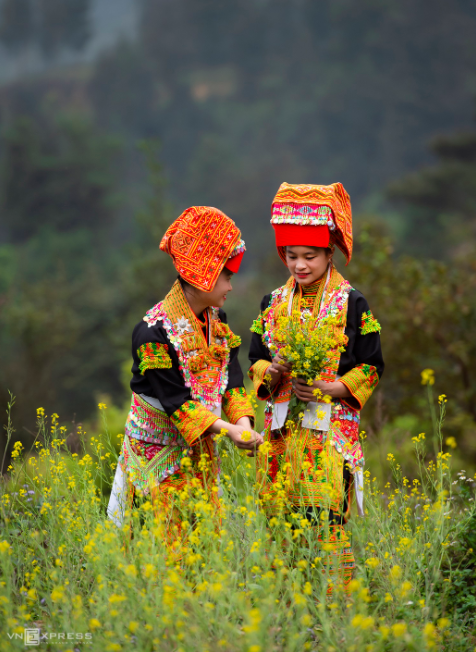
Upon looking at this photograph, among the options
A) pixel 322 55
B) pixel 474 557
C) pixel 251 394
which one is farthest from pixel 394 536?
pixel 322 55

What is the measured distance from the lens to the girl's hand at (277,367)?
10.4 feet

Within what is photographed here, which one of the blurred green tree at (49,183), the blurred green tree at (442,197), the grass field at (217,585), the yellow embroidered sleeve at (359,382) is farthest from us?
the blurred green tree at (49,183)

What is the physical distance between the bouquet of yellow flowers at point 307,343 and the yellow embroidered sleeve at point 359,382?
0.14 meters

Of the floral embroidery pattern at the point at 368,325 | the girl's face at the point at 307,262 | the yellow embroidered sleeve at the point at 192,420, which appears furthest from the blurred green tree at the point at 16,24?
the yellow embroidered sleeve at the point at 192,420

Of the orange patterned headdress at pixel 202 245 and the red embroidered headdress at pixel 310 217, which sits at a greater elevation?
the red embroidered headdress at pixel 310 217

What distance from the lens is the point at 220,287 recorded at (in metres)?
3.26

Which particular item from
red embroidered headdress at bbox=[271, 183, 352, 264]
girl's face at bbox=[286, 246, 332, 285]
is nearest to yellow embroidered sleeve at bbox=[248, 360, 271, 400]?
girl's face at bbox=[286, 246, 332, 285]

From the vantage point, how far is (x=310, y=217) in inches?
128

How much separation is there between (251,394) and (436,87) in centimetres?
4748

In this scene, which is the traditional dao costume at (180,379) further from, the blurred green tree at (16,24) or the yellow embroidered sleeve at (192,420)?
the blurred green tree at (16,24)

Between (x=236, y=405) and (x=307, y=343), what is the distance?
0.52 metres

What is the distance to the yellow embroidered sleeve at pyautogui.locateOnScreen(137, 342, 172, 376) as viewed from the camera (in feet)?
10.3

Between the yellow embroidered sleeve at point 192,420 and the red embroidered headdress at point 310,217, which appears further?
the red embroidered headdress at point 310,217

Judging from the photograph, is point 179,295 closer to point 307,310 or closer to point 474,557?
point 307,310
